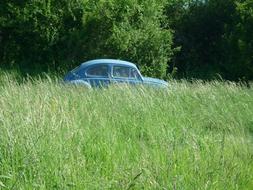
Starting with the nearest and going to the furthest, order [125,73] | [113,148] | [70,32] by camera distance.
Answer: [113,148]
[125,73]
[70,32]

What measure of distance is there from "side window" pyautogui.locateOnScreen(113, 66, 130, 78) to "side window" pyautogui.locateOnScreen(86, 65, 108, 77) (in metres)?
Result: 0.28

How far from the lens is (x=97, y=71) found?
15.0m

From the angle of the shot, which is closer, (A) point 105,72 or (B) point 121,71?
(A) point 105,72

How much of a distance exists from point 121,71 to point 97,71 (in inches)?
29.0

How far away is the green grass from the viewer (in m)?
4.42

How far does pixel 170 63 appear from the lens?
2323 cm

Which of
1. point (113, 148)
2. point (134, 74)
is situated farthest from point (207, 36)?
point (113, 148)

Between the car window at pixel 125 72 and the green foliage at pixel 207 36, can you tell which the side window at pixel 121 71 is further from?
the green foliage at pixel 207 36

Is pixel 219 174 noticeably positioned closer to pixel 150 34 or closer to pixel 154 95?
pixel 154 95

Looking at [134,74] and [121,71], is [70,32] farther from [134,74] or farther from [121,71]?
[134,74]

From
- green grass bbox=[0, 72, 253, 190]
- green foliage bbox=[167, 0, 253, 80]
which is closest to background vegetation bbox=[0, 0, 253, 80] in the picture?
green foliage bbox=[167, 0, 253, 80]

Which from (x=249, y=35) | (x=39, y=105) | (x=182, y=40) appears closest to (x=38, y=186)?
(x=39, y=105)

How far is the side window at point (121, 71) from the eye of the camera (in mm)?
15047

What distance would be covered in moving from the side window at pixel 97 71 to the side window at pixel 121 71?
0.28 meters
